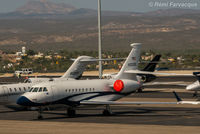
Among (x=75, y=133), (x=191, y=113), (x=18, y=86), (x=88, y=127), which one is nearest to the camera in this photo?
(x=75, y=133)

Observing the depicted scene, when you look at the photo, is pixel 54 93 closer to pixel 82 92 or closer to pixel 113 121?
pixel 82 92

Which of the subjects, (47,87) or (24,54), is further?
(24,54)

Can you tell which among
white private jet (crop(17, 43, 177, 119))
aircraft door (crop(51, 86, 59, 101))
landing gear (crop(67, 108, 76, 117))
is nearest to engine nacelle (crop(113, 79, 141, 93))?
white private jet (crop(17, 43, 177, 119))

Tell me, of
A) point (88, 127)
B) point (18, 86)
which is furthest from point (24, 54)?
point (88, 127)

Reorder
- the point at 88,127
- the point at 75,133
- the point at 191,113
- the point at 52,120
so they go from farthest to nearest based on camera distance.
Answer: the point at 191,113, the point at 52,120, the point at 88,127, the point at 75,133

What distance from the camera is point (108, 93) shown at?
39562 mm

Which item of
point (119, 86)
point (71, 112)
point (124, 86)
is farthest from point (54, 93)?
point (124, 86)

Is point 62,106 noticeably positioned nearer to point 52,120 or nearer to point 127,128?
point 52,120

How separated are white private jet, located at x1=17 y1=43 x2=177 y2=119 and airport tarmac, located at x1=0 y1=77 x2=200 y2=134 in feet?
3.74

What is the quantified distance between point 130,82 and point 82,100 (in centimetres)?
489

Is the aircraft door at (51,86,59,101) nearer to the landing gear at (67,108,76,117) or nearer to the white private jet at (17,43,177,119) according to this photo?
the white private jet at (17,43,177,119)

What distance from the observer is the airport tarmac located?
1206 inches

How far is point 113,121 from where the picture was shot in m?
35.0

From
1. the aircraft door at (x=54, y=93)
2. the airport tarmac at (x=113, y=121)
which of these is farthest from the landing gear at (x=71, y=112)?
the aircraft door at (x=54, y=93)
